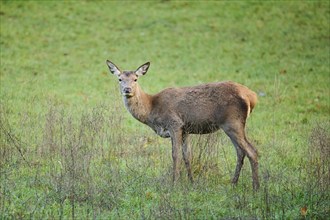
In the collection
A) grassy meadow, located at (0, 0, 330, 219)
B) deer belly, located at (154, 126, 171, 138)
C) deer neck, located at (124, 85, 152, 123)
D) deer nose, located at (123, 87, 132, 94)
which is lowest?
Answer: grassy meadow, located at (0, 0, 330, 219)

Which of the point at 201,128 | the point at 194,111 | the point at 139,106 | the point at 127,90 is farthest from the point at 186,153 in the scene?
the point at 127,90

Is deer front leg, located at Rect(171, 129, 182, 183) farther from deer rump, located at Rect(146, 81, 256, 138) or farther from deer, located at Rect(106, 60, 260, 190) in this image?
deer rump, located at Rect(146, 81, 256, 138)

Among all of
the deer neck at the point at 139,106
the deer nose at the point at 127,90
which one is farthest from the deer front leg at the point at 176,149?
the deer nose at the point at 127,90

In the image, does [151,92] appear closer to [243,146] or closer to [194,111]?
[194,111]

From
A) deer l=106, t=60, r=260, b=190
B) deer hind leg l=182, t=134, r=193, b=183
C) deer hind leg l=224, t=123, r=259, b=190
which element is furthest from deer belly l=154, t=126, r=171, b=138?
deer hind leg l=224, t=123, r=259, b=190

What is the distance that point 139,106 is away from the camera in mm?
10938

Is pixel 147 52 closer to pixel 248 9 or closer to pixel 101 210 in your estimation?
pixel 248 9

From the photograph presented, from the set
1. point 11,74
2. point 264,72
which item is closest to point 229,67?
point 264,72

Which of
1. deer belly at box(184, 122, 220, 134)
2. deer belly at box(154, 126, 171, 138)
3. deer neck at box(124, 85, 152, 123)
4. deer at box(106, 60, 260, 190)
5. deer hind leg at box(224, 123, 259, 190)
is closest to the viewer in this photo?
deer hind leg at box(224, 123, 259, 190)

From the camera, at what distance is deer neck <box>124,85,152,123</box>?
35.8ft

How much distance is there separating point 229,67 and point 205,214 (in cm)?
1197

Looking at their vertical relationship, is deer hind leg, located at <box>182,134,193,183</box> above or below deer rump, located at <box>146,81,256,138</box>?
below

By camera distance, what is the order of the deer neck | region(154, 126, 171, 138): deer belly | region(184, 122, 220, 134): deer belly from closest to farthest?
region(184, 122, 220, 134): deer belly → region(154, 126, 171, 138): deer belly → the deer neck

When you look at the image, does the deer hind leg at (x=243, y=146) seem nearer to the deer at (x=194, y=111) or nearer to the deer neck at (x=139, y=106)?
the deer at (x=194, y=111)
